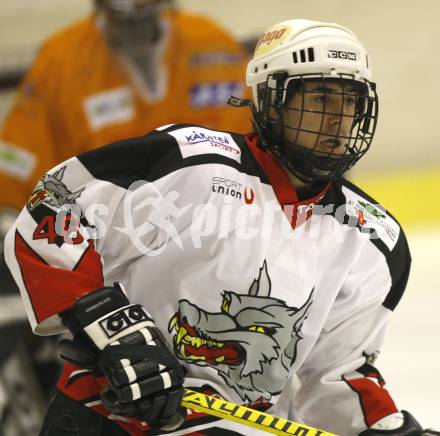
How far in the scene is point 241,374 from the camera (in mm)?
1800

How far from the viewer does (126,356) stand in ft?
4.85

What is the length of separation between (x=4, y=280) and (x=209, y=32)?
4.06 feet

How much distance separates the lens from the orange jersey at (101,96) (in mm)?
3520

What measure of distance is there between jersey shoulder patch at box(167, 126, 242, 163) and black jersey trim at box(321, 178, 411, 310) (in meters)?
0.20

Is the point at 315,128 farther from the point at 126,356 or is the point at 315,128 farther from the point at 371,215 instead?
the point at 126,356

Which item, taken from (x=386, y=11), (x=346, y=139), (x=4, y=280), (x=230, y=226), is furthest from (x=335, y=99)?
(x=386, y=11)

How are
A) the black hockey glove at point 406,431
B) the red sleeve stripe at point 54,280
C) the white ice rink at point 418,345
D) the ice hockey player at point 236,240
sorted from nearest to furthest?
1. the red sleeve stripe at point 54,280
2. the ice hockey player at point 236,240
3. the black hockey glove at point 406,431
4. the white ice rink at point 418,345

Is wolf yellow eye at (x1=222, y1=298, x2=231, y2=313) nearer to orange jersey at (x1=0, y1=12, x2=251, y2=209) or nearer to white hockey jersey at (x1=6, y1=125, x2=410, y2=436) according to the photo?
white hockey jersey at (x1=6, y1=125, x2=410, y2=436)

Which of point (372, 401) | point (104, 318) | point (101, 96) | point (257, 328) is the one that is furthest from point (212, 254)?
point (101, 96)

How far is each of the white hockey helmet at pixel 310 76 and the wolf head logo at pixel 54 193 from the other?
0.38 m

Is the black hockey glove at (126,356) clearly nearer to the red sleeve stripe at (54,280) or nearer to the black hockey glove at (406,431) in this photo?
the red sleeve stripe at (54,280)

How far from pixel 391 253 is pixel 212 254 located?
367 mm

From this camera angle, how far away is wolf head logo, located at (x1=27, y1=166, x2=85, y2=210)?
170cm

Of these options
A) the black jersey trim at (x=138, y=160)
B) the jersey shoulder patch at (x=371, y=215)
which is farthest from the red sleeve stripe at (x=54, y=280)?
the jersey shoulder patch at (x=371, y=215)
